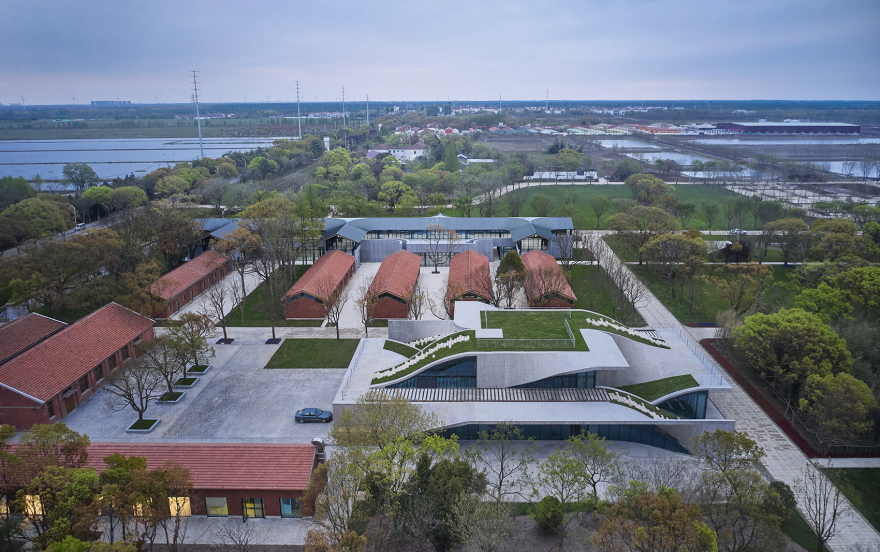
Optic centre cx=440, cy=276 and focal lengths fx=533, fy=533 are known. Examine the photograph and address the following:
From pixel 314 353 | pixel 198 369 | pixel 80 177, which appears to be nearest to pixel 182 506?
pixel 198 369

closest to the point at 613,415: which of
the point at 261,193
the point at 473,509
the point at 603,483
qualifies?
the point at 603,483

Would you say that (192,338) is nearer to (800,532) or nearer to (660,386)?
(660,386)

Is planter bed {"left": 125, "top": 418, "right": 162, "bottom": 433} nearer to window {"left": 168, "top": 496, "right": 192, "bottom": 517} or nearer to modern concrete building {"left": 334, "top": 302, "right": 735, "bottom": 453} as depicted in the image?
window {"left": 168, "top": 496, "right": 192, "bottom": 517}

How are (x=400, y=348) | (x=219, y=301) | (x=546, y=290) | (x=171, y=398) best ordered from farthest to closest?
(x=219, y=301) < (x=546, y=290) < (x=400, y=348) < (x=171, y=398)

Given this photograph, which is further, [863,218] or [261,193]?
[261,193]

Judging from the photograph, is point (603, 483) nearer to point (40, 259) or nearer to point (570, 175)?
point (40, 259)

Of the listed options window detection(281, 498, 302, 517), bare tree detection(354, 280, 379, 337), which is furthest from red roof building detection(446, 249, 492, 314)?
window detection(281, 498, 302, 517)

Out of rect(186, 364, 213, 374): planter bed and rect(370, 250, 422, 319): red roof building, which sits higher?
rect(370, 250, 422, 319): red roof building
